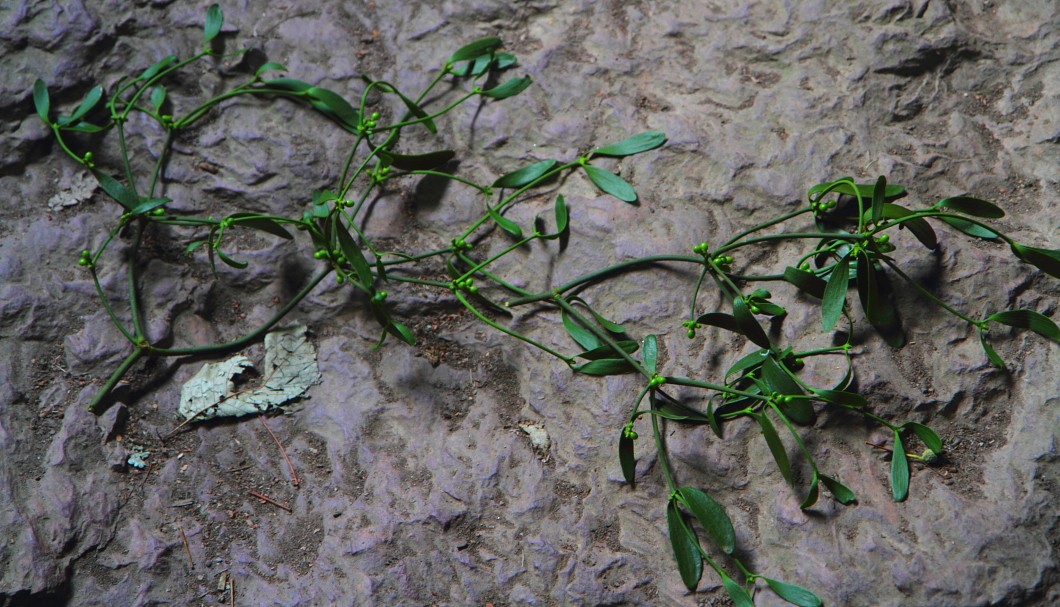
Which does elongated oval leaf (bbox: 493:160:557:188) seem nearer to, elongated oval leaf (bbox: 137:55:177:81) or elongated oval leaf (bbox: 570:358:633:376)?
elongated oval leaf (bbox: 570:358:633:376)

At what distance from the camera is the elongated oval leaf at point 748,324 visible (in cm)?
120

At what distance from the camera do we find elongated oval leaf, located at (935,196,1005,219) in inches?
48.3

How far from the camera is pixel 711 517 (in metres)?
1.17

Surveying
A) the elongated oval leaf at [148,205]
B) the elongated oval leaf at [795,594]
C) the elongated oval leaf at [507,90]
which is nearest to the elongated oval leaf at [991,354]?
the elongated oval leaf at [795,594]

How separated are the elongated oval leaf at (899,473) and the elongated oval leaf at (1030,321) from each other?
239 mm

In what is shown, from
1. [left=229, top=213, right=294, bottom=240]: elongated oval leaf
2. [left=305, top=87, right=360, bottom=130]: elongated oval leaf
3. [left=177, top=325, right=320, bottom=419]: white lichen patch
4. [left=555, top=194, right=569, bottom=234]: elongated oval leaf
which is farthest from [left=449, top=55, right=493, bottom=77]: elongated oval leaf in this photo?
[left=177, top=325, right=320, bottom=419]: white lichen patch

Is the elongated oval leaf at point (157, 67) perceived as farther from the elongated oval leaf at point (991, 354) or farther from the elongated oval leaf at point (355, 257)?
the elongated oval leaf at point (991, 354)

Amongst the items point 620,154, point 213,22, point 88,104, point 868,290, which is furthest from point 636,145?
point 88,104

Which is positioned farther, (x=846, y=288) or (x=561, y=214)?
(x=561, y=214)

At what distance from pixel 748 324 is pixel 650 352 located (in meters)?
0.15

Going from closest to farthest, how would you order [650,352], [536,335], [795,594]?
A: [795,594] < [650,352] < [536,335]

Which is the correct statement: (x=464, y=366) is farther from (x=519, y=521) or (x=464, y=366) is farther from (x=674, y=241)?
(x=674, y=241)

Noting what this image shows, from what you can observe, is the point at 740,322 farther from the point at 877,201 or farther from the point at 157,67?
the point at 157,67

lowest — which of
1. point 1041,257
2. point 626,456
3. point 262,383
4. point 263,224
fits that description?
point 262,383
